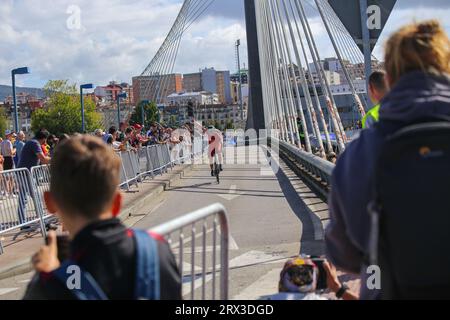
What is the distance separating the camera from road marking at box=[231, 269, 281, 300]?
5.61m

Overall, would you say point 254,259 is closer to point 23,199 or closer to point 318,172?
point 23,199

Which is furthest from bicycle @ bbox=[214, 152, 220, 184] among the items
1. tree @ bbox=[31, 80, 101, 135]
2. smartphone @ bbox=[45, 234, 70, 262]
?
tree @ bbox=[31, 80, 101, 135]

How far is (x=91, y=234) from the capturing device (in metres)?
2.13

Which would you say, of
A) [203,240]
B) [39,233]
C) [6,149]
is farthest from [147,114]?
[203,240]

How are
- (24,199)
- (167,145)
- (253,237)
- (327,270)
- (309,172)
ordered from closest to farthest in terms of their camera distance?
(327,270) < (253,237) < (24,199) < (309,172) < (167,145)

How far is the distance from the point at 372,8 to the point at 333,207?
538 cm

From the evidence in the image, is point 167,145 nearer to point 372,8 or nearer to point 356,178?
point 372,8

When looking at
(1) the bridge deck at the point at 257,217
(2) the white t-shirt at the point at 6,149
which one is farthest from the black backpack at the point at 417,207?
(2) the white t-shirt at the point at 6,149

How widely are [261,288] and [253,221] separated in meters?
4.58

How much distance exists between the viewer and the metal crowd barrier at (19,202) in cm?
938

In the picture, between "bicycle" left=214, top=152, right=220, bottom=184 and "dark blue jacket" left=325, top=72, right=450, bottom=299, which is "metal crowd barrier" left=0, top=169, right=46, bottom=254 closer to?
"dark blue jacket" left=325, top=72, right=450, bottom=299

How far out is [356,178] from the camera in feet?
7.03

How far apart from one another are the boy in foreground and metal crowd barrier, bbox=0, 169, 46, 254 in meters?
7.43
